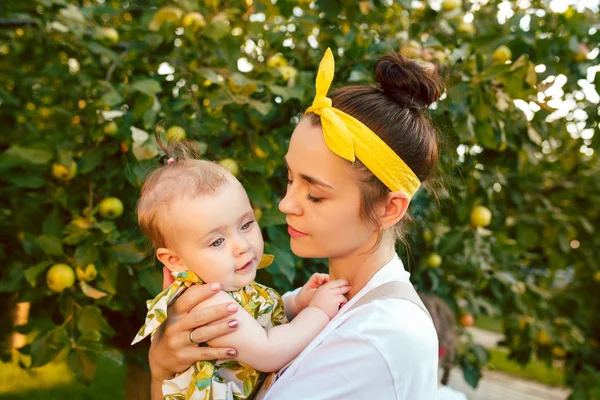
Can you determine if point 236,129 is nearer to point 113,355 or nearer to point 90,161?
point 90,161

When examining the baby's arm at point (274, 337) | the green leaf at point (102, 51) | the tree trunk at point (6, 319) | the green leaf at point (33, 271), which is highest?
the green leaf at point (102, 51)

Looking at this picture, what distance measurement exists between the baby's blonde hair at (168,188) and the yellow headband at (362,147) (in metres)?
0.27

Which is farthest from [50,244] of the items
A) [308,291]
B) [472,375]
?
[472,375]

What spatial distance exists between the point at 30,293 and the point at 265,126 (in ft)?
2.99

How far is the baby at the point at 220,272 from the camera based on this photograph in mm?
1302

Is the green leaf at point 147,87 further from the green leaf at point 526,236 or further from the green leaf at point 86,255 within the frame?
the green leaf at point 526,236

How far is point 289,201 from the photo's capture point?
1.35 meters

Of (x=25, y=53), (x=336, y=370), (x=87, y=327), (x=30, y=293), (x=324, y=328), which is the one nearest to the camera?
(x=336, y=370)

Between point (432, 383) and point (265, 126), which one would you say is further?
point (265, 126)

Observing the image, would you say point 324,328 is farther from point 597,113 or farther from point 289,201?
point 597,113

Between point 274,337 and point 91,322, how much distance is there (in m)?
0.69

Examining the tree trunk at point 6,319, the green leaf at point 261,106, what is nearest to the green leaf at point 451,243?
the green leaf at point 261,106

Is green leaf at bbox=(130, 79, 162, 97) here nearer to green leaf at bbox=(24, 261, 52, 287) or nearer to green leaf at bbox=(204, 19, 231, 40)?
green leaf at bbox=(204, 19, 231, 40)

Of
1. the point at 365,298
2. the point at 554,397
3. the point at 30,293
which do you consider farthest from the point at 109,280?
the point at 554,397
